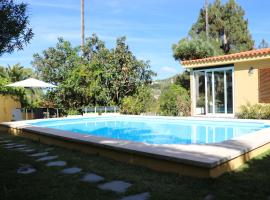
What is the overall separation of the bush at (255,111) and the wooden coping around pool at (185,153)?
19.4 ft

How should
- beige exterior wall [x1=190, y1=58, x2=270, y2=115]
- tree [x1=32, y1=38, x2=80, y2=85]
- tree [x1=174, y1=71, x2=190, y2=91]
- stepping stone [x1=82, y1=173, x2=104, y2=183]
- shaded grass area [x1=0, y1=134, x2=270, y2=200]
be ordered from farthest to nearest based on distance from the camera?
1. tree [x1=174, y1=71, x2=190, y2=91]
2. tree [x1=32, y1=38, x2=80, y2=85]
3. beige exterior wall [x1=190, y1=58, x2=270, y2=115]
4. stepping stone [x1=82, y1=173, x2=104, y2=183]
5. shaded grass area [x1=0, y1=134, x2=270, y2=200]

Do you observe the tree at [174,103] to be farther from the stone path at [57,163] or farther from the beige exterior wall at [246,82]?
the stone path at [57,163]

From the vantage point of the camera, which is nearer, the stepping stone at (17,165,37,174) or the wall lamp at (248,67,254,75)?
the stepping stone at (17,165,37,174)

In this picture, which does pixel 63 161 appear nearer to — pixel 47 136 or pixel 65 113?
pixel 47 136

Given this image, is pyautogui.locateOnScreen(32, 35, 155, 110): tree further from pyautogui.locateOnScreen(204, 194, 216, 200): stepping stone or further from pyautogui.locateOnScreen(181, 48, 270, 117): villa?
pyautogui.locateOnScreen(204, 194, 216, 200): stepping stone

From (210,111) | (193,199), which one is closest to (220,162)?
(193,199)

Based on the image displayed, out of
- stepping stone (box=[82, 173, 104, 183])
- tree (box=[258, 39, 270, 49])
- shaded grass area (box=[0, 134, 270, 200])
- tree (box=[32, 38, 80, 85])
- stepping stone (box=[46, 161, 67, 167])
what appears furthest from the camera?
tree (box=[258, 39, 270, 49])

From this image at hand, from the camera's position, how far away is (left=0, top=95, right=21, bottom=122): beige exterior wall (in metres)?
15.9

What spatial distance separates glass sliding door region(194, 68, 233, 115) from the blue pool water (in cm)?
279

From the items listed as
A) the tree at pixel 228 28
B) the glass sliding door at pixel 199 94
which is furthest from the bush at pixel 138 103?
the tree at pixel 228 28

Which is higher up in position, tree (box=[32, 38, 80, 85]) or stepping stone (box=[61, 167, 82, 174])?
tree (box=[32, 38, 80, 85])

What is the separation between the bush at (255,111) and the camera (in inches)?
541

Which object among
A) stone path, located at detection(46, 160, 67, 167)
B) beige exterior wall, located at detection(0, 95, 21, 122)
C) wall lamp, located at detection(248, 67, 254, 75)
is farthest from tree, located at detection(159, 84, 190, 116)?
stone path, located at detection(46, 160, 67, 167)

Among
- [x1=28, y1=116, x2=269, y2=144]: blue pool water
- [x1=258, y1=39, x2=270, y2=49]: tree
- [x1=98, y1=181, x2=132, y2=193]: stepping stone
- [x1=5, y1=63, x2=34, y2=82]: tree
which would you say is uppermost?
[x1=258, y1=39, x2=270, y2=49]: tree
